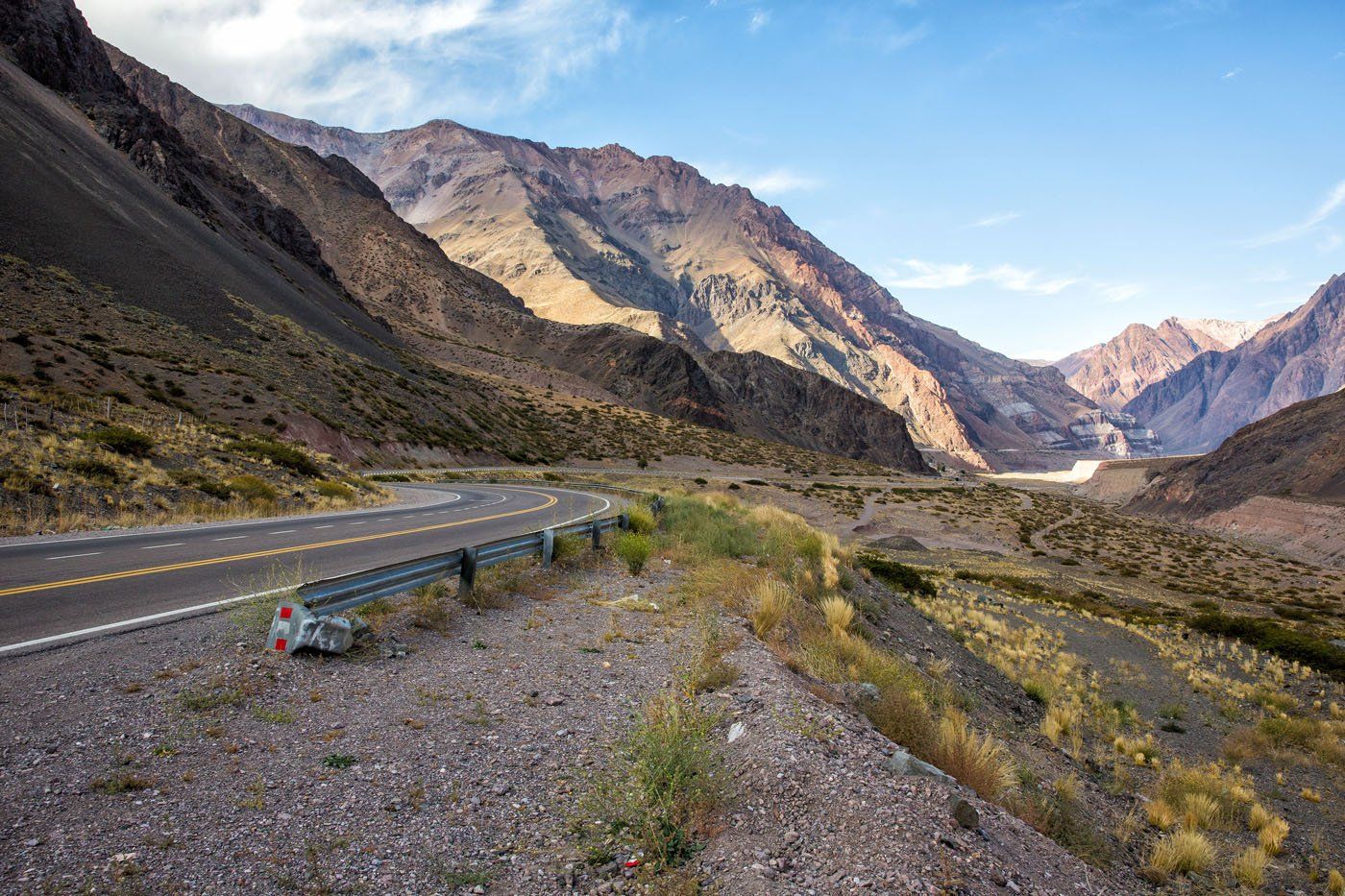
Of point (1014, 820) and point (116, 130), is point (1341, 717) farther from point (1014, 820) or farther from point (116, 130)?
point (116, 130)

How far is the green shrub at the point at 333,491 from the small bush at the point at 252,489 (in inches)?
89.0

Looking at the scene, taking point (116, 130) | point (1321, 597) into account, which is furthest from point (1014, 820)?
point (116, 130)

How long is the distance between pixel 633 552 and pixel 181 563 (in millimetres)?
7320

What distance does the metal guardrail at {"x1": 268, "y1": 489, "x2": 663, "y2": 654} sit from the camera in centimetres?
626

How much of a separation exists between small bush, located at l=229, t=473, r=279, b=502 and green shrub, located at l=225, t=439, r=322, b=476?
11.3ft

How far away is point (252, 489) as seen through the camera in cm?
1880

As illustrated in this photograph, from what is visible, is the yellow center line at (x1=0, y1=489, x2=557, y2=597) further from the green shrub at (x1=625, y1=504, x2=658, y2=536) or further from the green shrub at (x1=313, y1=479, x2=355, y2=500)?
the green shrub at (x1=313, y1=479, x2=355, y2=500)

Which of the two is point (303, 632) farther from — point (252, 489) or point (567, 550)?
point (252, 489)

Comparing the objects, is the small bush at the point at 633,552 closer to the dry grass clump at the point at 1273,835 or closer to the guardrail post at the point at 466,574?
the guardrail post at the point at 466,574

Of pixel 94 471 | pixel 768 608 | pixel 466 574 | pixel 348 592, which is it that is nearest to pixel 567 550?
pixel 466 574

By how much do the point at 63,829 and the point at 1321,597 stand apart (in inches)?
2145

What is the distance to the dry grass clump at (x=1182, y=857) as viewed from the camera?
6.62 meters

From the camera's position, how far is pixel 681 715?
5523mm

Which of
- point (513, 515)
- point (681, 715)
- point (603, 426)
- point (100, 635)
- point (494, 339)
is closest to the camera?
point (681, 715)
